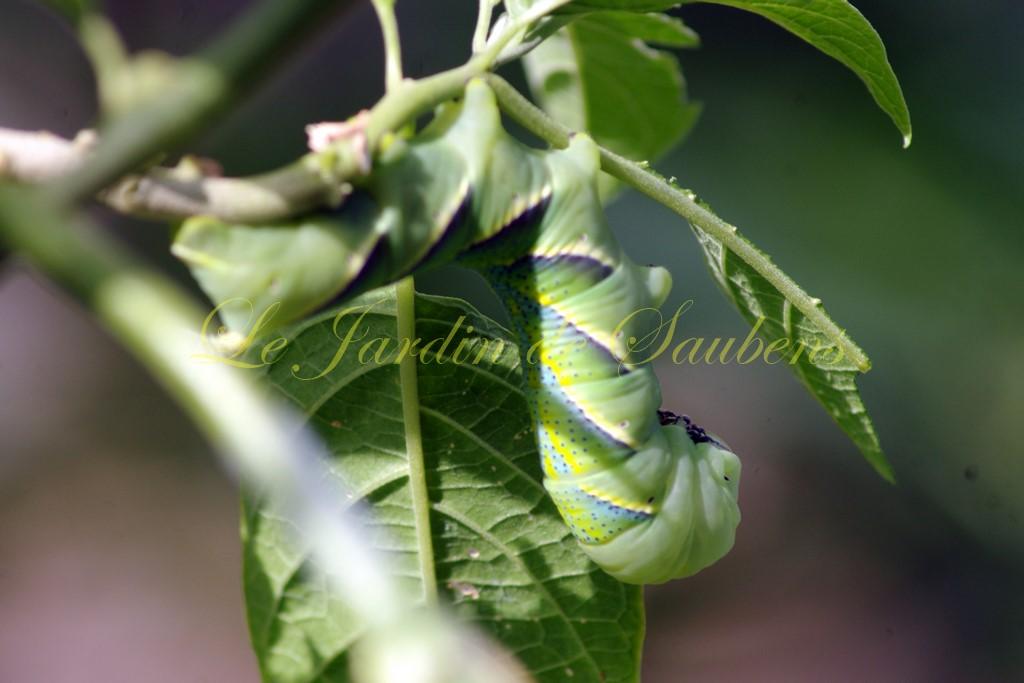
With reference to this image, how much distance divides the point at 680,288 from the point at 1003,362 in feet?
3.54

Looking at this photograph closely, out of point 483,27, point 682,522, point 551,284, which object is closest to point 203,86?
point 483,27

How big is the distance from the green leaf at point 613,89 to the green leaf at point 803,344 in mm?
461

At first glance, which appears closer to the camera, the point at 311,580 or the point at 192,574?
the point at 311,580

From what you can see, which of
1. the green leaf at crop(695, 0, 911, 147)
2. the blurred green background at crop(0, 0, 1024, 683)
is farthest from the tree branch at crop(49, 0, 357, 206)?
the blurred green background at crop(0, 0, 1024, 683)

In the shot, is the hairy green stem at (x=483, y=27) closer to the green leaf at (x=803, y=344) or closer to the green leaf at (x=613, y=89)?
the green leaf at (x=803, y=344)

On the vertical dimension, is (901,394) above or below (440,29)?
below

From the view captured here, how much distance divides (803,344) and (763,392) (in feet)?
7.80

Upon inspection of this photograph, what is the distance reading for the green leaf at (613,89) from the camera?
1666 millimetres

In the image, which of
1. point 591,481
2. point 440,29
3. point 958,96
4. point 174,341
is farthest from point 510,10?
point 958,96

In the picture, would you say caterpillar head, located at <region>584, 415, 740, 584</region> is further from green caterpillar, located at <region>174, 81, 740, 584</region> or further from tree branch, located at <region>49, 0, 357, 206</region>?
tree branch, located at <region>49, 0, 357, 206</region>

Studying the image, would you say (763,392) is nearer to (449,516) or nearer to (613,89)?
(613,89)

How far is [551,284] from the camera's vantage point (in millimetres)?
1163

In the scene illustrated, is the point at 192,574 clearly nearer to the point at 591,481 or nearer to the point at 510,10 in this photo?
the point at 591,481

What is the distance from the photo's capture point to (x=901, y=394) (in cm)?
328
